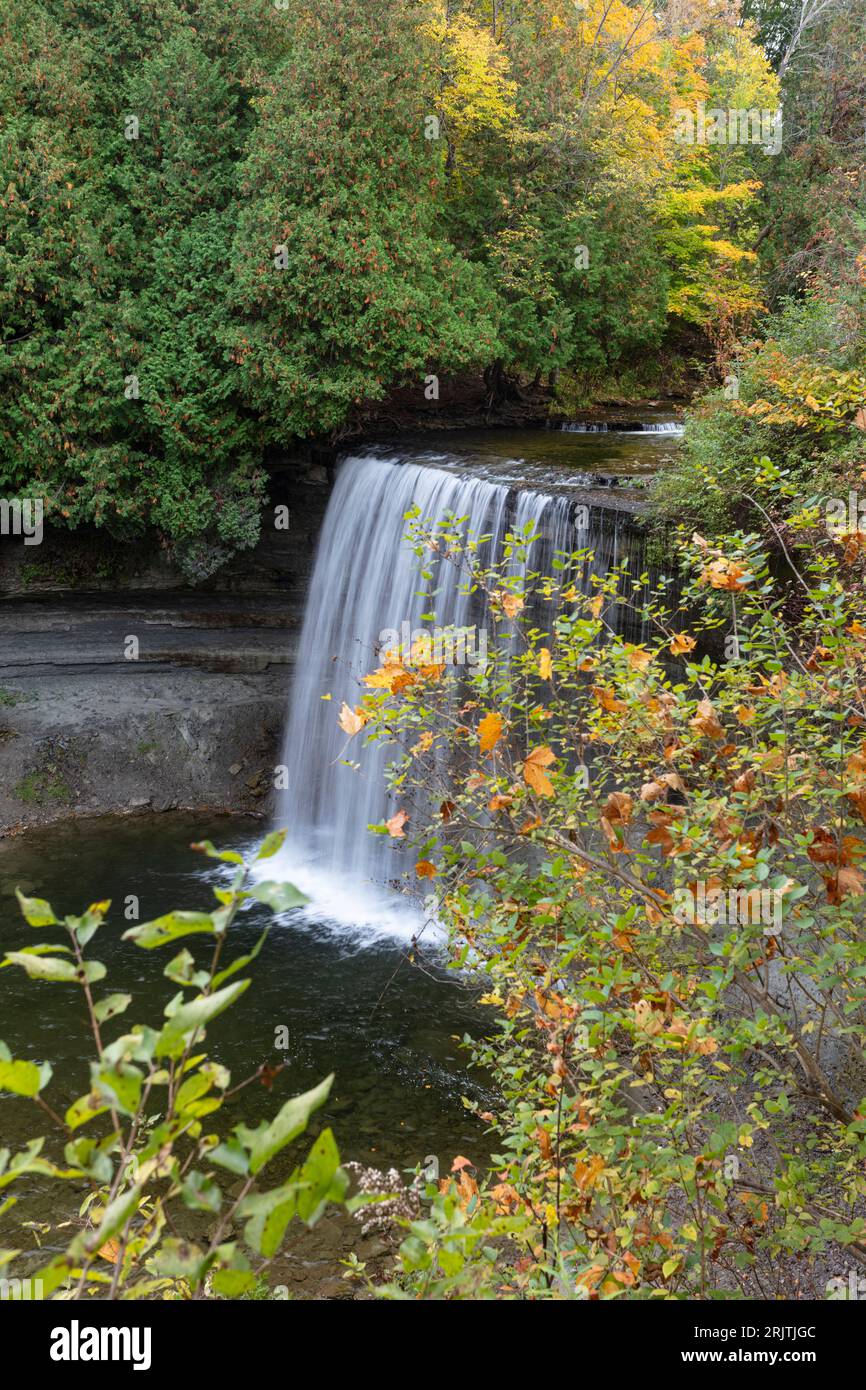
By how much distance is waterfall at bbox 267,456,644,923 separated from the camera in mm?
12078

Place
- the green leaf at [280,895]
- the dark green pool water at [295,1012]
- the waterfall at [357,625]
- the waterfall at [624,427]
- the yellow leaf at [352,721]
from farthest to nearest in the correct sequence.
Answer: the waterfall at [624,427], the waterfall at [357,625], the dark green pool water at [295,1012], the yellow leaf at [352,721], the green leaf at [280,895]

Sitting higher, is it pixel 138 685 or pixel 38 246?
pixel 38 246

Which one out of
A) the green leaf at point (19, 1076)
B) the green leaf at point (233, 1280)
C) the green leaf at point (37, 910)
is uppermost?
the green leaf at point (37, 910)

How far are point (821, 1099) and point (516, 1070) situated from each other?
1202 millimetres

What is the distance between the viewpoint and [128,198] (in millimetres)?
14938

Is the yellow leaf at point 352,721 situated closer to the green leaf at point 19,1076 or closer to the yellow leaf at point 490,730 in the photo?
the yellow leaf at point 490,730

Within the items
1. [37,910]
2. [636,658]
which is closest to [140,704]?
[636,658]

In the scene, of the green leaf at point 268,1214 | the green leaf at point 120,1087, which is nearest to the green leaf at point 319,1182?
the green leaf at point 268,1214

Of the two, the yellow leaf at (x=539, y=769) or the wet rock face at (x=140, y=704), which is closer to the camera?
the yellow leaf at (x=539, y=769)

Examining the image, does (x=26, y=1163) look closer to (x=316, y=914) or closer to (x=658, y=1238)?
(x=658, y=1238)

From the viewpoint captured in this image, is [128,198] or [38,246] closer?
[38,246]

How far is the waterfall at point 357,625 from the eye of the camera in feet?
39.6

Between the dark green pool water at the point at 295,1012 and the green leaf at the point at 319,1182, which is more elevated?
the green leaf at the point at 319,1182
